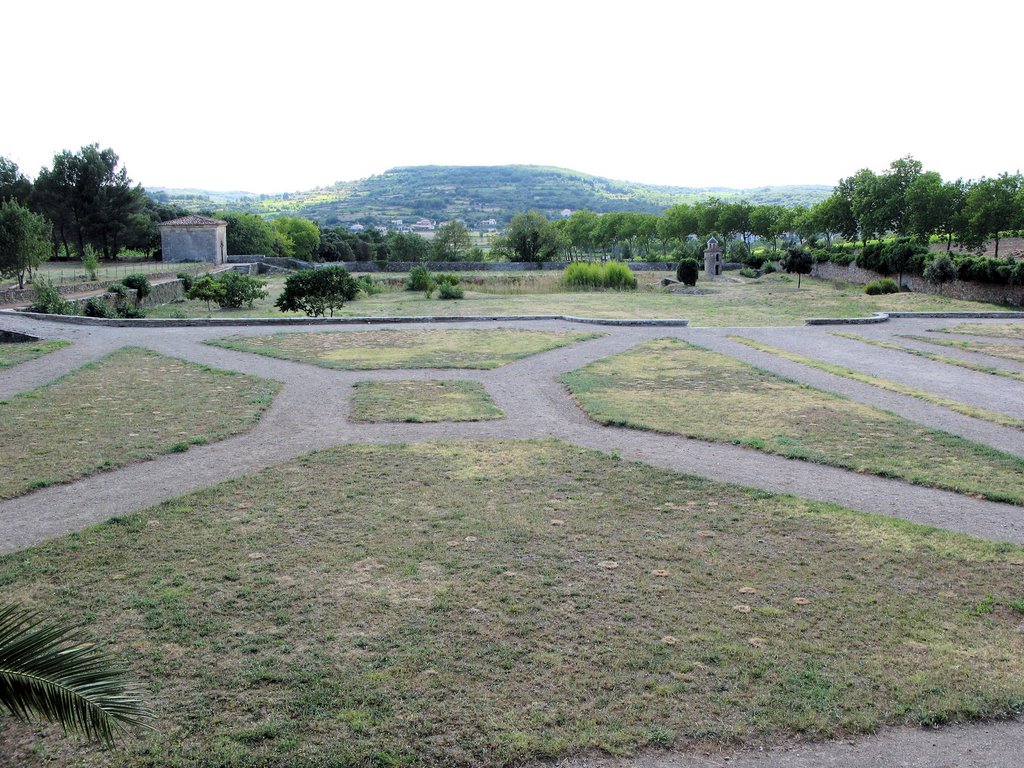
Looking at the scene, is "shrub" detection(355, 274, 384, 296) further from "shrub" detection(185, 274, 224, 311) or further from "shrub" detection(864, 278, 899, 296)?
"shrub" detection(864, 278, 899, 296)

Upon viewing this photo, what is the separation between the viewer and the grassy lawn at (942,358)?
Answer: 49.5 feet

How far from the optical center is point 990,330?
21.8 metres

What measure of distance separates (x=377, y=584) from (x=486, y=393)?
730cm

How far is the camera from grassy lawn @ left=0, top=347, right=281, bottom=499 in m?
8.76

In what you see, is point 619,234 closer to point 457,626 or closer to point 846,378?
A: point 846,378

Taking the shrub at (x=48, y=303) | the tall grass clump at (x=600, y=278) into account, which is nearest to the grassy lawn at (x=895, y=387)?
the shrub at (x=48, y=303)

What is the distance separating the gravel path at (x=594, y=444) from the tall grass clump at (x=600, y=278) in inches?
809

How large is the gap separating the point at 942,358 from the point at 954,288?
1907cm

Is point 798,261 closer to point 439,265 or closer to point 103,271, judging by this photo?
point 439,265

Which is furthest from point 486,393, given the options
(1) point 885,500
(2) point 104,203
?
(2) point 104,203

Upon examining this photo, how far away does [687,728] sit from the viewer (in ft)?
13.9

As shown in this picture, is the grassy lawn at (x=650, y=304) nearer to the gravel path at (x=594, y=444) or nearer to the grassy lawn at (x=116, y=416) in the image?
the gravel path at (x=594, y=444)

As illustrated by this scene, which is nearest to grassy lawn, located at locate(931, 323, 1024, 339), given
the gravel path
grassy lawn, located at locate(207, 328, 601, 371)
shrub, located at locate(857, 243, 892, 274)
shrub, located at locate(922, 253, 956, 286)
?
the gravel path

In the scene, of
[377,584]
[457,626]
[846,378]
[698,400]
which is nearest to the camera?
[457,626]
